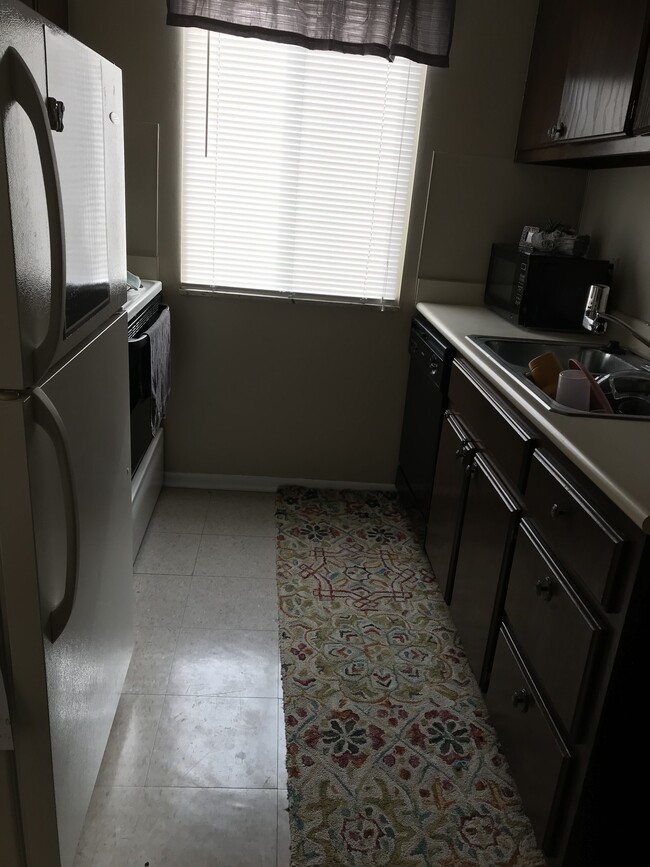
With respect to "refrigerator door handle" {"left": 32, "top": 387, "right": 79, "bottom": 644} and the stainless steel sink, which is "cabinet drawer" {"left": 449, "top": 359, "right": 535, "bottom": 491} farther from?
"refrigerator door handle" {"left": 32, "top": 387, "right": 79, "bottom": 644}

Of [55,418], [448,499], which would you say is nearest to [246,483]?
[448,499]

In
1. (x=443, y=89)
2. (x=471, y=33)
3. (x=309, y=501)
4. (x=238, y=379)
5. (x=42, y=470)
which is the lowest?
(x=309, y=501)

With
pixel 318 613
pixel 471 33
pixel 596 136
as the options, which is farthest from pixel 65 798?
pixel 471 33

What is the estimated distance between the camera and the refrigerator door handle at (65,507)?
1100 millimetres

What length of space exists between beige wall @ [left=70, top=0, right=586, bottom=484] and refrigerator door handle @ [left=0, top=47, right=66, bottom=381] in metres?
2.03

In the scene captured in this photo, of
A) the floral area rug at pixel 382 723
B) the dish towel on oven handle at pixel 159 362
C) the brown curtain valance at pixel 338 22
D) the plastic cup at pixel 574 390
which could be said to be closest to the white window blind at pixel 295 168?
the brown curtain valance at pixel 338 22

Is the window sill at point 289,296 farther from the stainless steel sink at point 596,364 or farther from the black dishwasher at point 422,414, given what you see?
the stainless steel sink at point 596,364

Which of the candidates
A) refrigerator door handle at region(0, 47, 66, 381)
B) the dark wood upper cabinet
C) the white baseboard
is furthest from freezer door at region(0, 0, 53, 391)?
the white baseboard

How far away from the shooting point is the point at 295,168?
2959 millimetres

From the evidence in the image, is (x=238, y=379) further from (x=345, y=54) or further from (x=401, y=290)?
(x=345, y=54)

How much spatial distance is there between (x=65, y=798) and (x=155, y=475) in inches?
71.2

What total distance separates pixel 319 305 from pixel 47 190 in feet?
7.07

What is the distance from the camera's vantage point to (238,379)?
10.6 ft

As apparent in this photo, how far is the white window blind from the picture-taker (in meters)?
2.83
